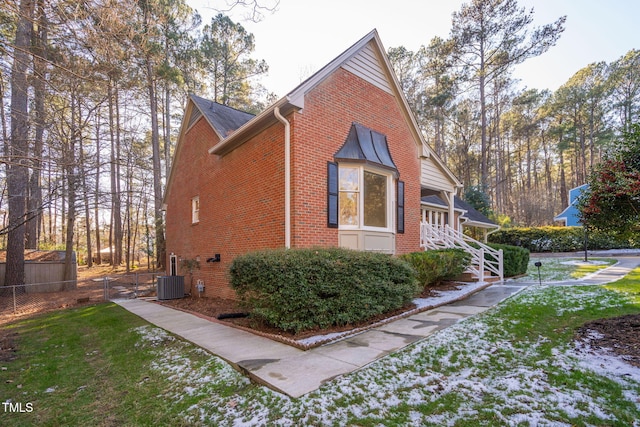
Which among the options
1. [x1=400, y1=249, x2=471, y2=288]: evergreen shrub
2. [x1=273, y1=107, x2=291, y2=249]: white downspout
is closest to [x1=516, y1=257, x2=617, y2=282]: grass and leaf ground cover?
[x1=400, y1=249, x2=471, y2=288]: evergreen shrub

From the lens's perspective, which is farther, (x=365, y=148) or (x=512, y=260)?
(x=512, y=260)

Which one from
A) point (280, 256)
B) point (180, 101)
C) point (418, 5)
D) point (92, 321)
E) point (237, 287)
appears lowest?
point (92, 321)

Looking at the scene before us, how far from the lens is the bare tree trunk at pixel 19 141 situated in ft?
16.0

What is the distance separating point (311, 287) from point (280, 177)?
307 cm

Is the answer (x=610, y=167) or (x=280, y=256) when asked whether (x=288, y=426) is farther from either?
(x=610, y=167)

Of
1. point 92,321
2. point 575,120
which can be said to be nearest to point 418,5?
point 92,321

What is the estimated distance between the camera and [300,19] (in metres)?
6.05

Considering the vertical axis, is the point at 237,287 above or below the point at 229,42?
below

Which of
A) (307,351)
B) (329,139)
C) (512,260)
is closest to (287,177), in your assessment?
(329,139)

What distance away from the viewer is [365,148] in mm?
8461

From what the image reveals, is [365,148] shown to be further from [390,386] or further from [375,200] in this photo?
[390,386]

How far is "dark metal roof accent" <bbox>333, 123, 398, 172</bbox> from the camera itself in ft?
26.5

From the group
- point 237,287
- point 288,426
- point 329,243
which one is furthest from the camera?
point 329,243

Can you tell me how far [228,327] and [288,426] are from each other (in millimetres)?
3982
